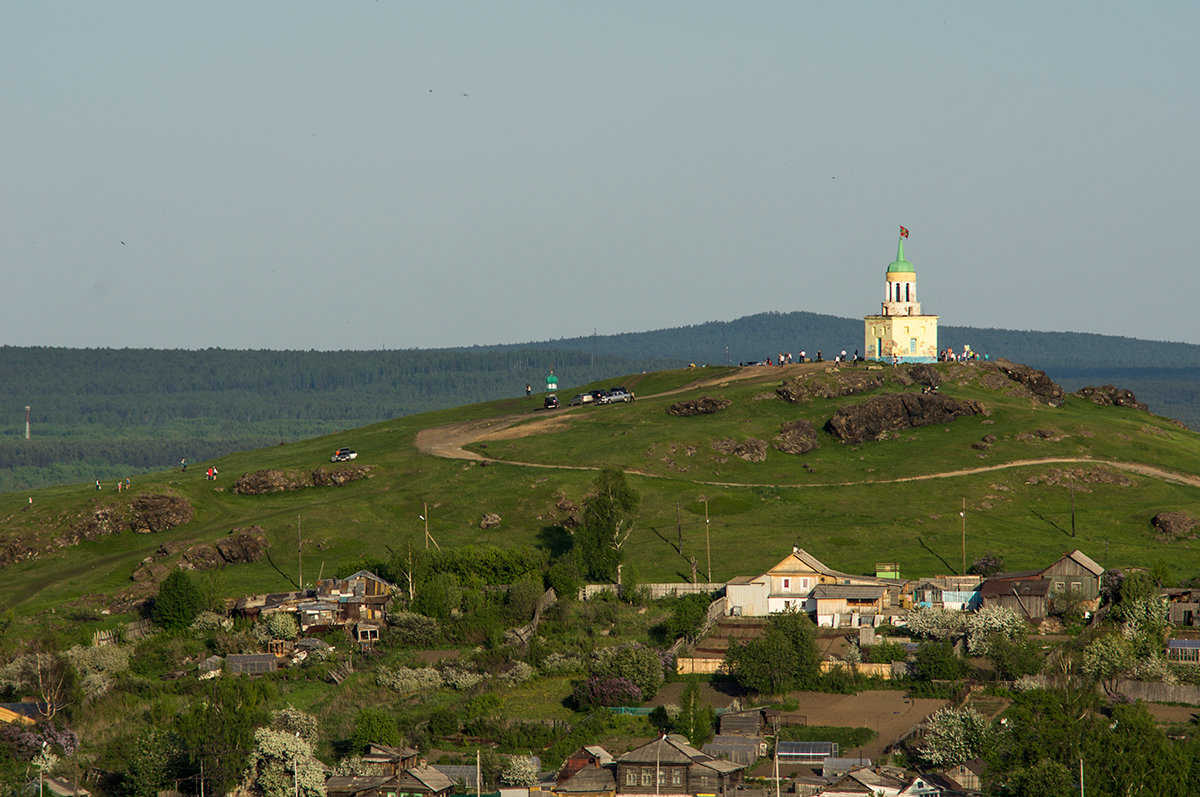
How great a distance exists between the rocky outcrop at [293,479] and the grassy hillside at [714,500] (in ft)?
4.76

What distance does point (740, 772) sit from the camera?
91312mm

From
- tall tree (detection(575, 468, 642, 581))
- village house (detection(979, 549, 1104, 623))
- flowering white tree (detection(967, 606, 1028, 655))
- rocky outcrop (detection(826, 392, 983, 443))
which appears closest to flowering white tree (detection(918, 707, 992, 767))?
flowering white tree (detection(967, 606, 1028, 655))

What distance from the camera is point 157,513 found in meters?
158

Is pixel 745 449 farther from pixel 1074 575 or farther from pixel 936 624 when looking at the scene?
pixel 936 624

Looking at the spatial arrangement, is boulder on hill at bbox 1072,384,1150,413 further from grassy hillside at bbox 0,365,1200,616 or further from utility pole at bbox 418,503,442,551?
utility pole at bbox 418,503,442,551

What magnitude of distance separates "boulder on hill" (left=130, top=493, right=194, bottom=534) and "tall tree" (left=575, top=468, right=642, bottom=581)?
3985cm

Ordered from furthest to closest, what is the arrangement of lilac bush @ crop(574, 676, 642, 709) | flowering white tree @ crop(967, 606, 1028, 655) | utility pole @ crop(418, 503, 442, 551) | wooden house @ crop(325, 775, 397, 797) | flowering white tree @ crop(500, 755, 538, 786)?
utility pole @ crop(418, 503, 442, 551), flowering white tree @ crop(967, 606, 1028, 655), lilac bush @ crop(574, 676, 642, 709), flowering white tree @ crop(500, 755, 538, 786), wooden house @ crop(325, 775, 397, 797)

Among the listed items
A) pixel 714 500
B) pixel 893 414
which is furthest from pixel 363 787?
pixel 893 414

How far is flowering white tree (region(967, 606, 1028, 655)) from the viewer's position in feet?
376

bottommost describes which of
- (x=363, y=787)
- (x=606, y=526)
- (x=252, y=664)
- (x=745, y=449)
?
(x=363, y=787)

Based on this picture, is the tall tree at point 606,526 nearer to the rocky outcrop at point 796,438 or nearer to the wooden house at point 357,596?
the wooden house at point 357,596

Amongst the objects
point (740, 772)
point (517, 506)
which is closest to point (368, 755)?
point (740, 772)

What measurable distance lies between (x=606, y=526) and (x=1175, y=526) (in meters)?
49.1

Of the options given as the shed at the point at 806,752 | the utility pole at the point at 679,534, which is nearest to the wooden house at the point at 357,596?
the utility pole at the point at 679,534
